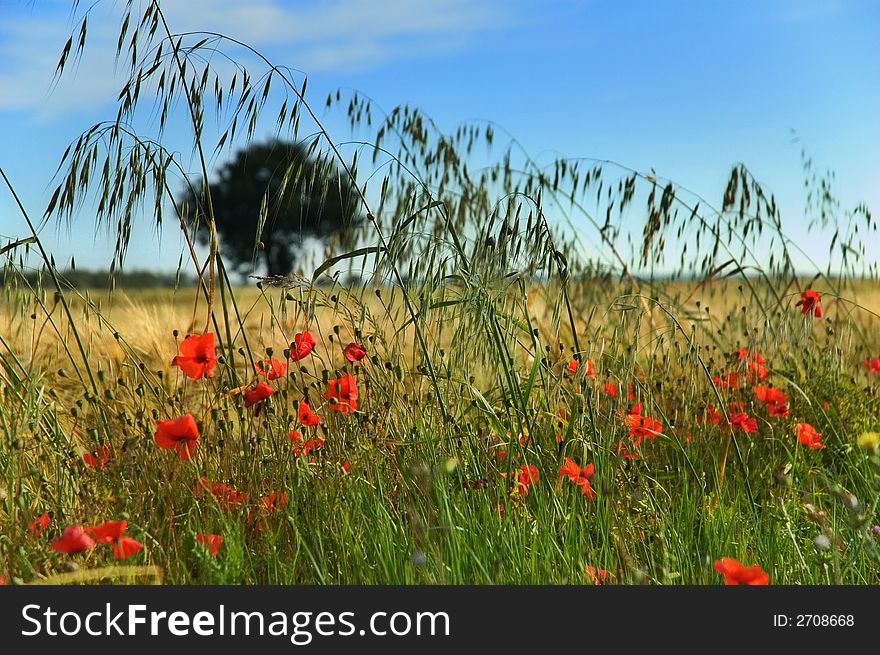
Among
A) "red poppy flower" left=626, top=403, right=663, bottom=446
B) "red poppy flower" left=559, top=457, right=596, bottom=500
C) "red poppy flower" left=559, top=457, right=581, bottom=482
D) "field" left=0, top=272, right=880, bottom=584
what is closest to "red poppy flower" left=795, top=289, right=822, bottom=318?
"field" left=0, top=272, right=880, bottom=584

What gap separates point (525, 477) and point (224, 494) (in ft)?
2.33

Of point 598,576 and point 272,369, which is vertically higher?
point 272,369

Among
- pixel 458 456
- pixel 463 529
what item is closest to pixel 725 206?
pixel 458 456

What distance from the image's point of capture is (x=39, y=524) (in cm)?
179

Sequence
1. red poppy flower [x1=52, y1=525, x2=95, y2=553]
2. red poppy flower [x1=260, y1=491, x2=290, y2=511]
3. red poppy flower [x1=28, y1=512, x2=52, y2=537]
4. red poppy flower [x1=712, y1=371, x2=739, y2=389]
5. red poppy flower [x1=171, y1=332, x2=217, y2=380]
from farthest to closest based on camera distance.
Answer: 1. red poppy flower [x1=712, y1=371, x2=739, y2=389]
2. red poppy flower [x1=171, y1=332, x2=217, y2=380]
3. red poppy flower [x1=260, y1=491, x2=290, y2=511]
4. red poppy flower [x1=28, y1=512, x2=52, y2=537]
5. red poppy flower [x1=52, y1=525, x2=95, y2=553]

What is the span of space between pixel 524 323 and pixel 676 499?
28.5 inches

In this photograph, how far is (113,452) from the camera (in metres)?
1.97

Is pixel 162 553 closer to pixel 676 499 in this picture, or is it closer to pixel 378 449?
pixel 378 449

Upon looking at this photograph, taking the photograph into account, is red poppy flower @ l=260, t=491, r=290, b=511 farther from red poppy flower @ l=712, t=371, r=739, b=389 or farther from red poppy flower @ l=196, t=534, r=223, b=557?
red poppy flower @ l=712, t=371, r=739, b=389

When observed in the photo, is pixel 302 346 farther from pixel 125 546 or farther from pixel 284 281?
pixel 125 546

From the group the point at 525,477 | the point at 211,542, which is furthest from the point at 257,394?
the point at 525,477

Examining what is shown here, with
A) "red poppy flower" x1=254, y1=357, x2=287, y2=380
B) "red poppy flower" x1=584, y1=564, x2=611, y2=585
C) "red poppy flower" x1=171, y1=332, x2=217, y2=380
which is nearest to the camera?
"red poppy flower" x1=584, y1=564, x2=611, y2=585

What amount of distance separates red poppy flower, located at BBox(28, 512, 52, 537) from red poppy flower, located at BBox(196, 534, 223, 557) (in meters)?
0.37

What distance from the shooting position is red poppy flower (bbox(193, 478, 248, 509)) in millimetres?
1933
